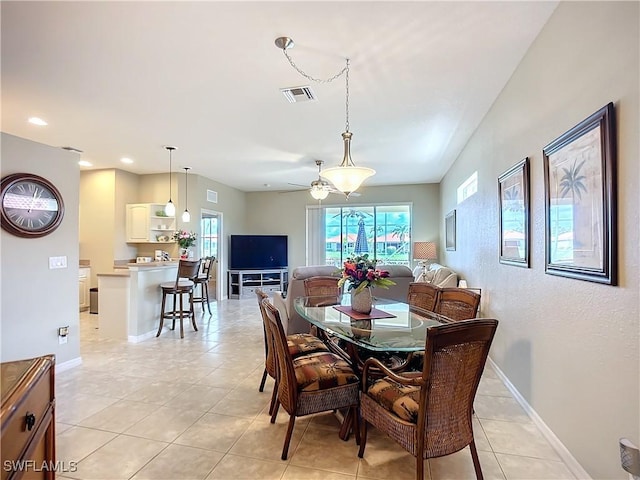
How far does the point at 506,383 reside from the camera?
3023 millimetres

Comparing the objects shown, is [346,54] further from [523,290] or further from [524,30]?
[523,290]

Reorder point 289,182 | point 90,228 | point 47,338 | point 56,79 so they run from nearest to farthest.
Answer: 1. point 56,79
2. point 47,338
3. point 90,228
4. point 289,182

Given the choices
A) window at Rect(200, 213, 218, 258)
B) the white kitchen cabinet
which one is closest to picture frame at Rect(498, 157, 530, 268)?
window at Rect(200, 213, 218, 258)

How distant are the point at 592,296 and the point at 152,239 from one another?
6828 mm

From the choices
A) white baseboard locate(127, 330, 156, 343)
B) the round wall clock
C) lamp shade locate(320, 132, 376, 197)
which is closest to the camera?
the round wall clock

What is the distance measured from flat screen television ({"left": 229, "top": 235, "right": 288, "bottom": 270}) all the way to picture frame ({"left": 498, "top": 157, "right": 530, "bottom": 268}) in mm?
6090

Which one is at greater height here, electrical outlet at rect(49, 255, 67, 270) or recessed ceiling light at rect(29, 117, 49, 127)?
recessed ceiling light at rect(29, 117, 49, 127)

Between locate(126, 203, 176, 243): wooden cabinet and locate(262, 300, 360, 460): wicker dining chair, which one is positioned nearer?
locate(262, 300, 360, 460): wicker dining chair

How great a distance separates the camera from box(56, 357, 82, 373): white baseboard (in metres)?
3.42

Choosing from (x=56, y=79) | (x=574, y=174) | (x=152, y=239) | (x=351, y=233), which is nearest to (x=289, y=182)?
(x=351, y=233)

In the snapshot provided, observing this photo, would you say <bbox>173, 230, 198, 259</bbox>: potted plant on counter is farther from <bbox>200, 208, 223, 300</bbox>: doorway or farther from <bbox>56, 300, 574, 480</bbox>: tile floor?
<bbox>56, 300, 574, 480</bbox>: tile floor

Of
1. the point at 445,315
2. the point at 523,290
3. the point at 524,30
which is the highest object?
the point at 524,30

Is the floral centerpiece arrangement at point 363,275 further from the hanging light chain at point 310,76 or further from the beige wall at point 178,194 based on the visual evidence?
the beige wall at point 178,194

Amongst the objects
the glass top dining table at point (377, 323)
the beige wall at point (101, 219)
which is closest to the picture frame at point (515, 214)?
the glass top dining table at point (377, 323)
